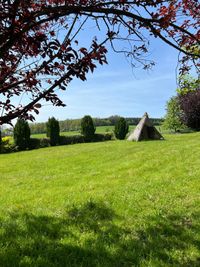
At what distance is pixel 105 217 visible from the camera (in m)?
5.64

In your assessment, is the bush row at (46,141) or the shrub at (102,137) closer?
the bush row at (46,141)

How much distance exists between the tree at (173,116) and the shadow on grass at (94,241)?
102 feet

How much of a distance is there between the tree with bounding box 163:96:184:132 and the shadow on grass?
30996 millimetres

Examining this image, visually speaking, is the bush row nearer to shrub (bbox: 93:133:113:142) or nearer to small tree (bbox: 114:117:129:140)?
shrub (bbox: 93:133:113:142)

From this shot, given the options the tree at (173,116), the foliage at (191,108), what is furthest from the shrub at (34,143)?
the tree at (173,116)

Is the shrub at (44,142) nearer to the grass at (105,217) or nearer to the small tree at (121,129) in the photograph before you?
the small tree at (121,129)

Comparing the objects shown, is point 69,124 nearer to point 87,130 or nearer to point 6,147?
point 87,130

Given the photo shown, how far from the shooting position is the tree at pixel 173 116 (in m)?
36.0

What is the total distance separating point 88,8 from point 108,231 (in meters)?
3.12

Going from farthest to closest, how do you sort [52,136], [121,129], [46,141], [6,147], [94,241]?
1. [121,129]
2. [52,136]
3. [46,141]
4. [6,147]
5. [94,241]

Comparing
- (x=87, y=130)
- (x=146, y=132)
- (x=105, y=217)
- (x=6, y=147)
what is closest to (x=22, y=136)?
(x=6, y=147)

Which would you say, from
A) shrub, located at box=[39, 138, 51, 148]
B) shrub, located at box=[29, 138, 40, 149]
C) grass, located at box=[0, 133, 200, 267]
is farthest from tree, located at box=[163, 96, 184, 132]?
grass, located at box=[0, 133, 200, 267]

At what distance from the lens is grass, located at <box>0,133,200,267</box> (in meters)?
4.31

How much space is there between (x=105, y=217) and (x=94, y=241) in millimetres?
946
